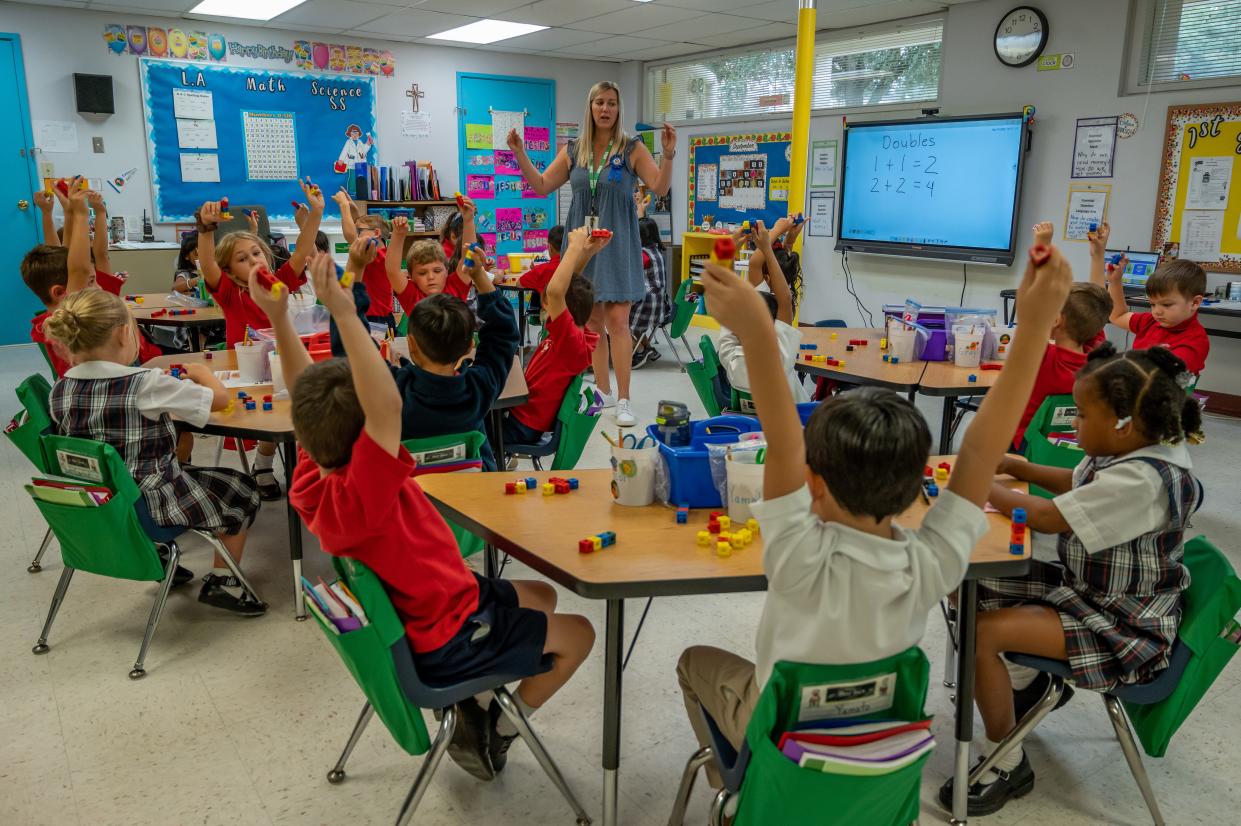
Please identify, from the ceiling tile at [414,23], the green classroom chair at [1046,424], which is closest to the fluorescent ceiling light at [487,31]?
the ceiling tile at [414,23]

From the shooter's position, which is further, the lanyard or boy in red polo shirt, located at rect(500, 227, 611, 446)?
the lanyard

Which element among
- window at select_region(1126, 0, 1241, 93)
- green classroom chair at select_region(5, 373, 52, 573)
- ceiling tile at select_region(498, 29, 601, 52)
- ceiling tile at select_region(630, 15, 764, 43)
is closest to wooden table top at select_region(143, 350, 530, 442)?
green classroom chair at select_region(5, 373, 52, 573)

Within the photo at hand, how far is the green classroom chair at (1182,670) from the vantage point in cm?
182

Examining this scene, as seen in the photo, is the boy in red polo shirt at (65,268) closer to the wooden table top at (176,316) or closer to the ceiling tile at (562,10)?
the wooden table top at (176,316)

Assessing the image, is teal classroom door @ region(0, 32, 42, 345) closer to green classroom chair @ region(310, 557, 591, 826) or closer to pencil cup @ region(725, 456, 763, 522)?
green classroom chair @ region(310, 557, 591, 826)

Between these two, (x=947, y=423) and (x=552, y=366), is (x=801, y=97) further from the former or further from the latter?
(x=552, y=366)

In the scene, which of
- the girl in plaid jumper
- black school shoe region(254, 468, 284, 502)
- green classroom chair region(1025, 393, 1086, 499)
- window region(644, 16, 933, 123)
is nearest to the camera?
the girl in plaid jumper

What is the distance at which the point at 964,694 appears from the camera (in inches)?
77.7

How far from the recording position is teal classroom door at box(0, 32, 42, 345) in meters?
7.38

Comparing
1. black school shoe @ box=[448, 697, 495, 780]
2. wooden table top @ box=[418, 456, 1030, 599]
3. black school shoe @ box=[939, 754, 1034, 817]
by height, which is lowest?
black school shoe @ box=[939, 754, 1034, 817]

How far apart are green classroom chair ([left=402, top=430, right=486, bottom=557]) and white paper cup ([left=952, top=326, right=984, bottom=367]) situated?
2198 mm

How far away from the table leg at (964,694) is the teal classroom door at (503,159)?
340 inches

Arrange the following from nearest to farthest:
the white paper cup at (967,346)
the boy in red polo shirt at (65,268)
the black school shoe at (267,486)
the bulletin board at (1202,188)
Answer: the boy in red polo shirt at (65,268)
the white paper cup at (967,346)
the black school shoe at (267,486)
the bulletin board at (1202,188)

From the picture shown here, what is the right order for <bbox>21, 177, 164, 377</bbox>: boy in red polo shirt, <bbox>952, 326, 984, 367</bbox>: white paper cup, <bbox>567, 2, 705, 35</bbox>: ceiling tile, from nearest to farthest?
1. <bbox>21, 177, 164, 377</bbox>: boy in red polo shirt
2. <bbox>952, 326, 984, 367</bbox>: white paper cup
3. <bbox>567, 2, 705, 35</bbox>: ceiling tile
